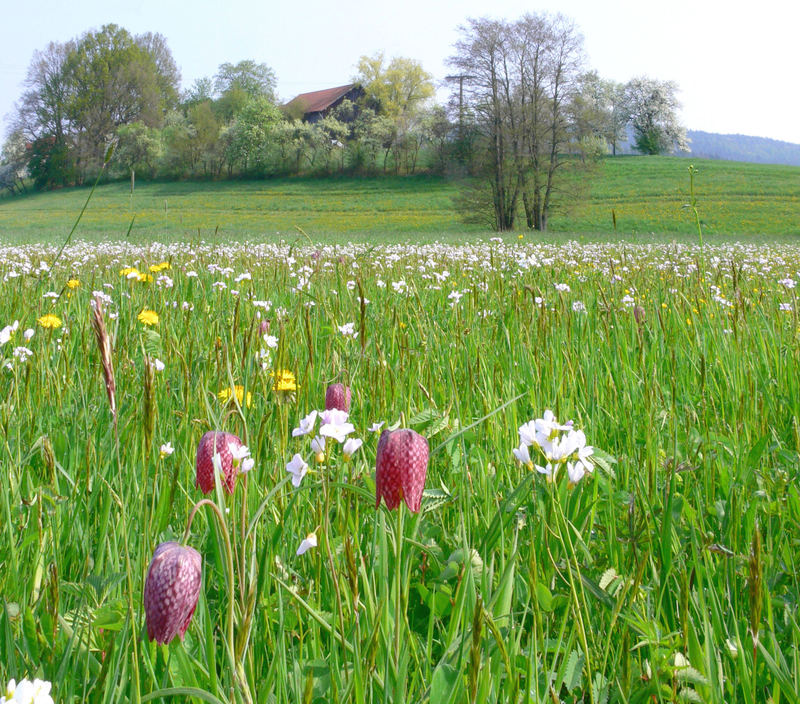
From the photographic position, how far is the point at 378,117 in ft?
179

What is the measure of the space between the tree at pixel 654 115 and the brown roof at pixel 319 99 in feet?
103

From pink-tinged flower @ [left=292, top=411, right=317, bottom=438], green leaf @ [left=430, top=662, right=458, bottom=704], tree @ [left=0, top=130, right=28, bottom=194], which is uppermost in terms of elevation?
tree @ [left=0, top=130, right=28, bottom=194]

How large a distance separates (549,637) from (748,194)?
40265 millimetres

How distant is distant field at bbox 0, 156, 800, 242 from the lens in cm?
2900

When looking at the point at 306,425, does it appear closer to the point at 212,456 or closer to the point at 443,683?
the point at 212,456

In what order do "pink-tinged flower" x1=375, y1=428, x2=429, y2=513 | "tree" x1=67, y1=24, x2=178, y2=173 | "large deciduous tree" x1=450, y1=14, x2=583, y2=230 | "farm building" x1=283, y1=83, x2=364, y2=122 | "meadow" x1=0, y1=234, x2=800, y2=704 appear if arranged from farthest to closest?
"farm building" x1=283, y1=83, x2=364, y2=122 < "tree" x1=67, y1=24, x2=178, y2=173 < "large deciduous tree" x1=450, y1=14, x2=583, y2=230 < "meadow" x1=0, y1=234, x2=800, y2=704 < "pink-tinged flower" x1=375, y1=428, x2=429, y2=513

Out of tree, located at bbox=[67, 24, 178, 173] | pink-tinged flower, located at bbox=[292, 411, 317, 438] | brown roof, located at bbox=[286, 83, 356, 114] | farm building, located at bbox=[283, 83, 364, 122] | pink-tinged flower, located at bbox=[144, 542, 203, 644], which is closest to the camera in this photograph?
pink-tinged flower, located at bbox=[144, 542, 203, 644]

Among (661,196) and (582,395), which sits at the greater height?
(661,196)

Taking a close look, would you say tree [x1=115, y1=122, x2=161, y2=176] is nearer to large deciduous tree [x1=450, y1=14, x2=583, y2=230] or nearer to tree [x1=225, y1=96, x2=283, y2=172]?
tree [x1=225, y1=96, x2=283, y2=172]

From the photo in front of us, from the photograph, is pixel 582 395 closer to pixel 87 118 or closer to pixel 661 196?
pixel 661 196

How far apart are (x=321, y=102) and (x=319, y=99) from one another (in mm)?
2754

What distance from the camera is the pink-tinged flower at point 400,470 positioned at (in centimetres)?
79

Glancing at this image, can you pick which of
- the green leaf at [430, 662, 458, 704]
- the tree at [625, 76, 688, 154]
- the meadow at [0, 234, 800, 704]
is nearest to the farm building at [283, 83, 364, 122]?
the tree at [625, 76, 688, 154]

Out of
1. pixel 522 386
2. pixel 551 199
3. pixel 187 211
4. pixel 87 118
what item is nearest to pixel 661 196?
pixel 551 199
